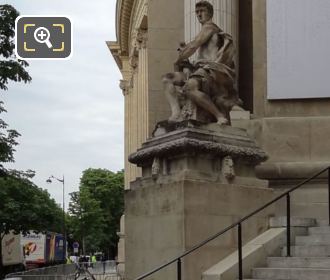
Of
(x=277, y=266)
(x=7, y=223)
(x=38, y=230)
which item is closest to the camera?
(x=277, y=266)

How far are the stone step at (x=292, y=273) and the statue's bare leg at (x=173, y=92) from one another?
337cm

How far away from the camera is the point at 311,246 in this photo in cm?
1227

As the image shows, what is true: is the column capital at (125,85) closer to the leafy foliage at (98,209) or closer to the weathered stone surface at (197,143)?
the leafy foliage at (98,209)

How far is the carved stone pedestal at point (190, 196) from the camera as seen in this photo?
12.7 metres

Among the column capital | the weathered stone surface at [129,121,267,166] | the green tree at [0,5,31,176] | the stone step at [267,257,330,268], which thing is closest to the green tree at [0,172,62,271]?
the green tree at [0,5,31,176]

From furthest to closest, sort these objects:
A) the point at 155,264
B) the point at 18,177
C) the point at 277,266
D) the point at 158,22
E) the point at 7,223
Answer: the point at 7,223
the point at 18,177
the point at 158,22
the point at 155,264
the point at 277,266

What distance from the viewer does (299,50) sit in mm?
16875

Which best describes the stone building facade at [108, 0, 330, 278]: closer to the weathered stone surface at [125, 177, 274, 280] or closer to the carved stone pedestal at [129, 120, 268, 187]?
the carved stone pedestal at [129, 120, 268, 187]

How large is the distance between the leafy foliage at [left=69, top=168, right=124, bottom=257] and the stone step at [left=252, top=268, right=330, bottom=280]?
9007cm

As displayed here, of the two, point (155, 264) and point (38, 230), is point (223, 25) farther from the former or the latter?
point (38, 230)

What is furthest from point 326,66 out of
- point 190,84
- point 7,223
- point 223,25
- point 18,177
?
point 7,223

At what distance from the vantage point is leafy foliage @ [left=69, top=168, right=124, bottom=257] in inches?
4050

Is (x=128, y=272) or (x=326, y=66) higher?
(x=326, y=66)

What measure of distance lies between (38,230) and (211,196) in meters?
27.5
